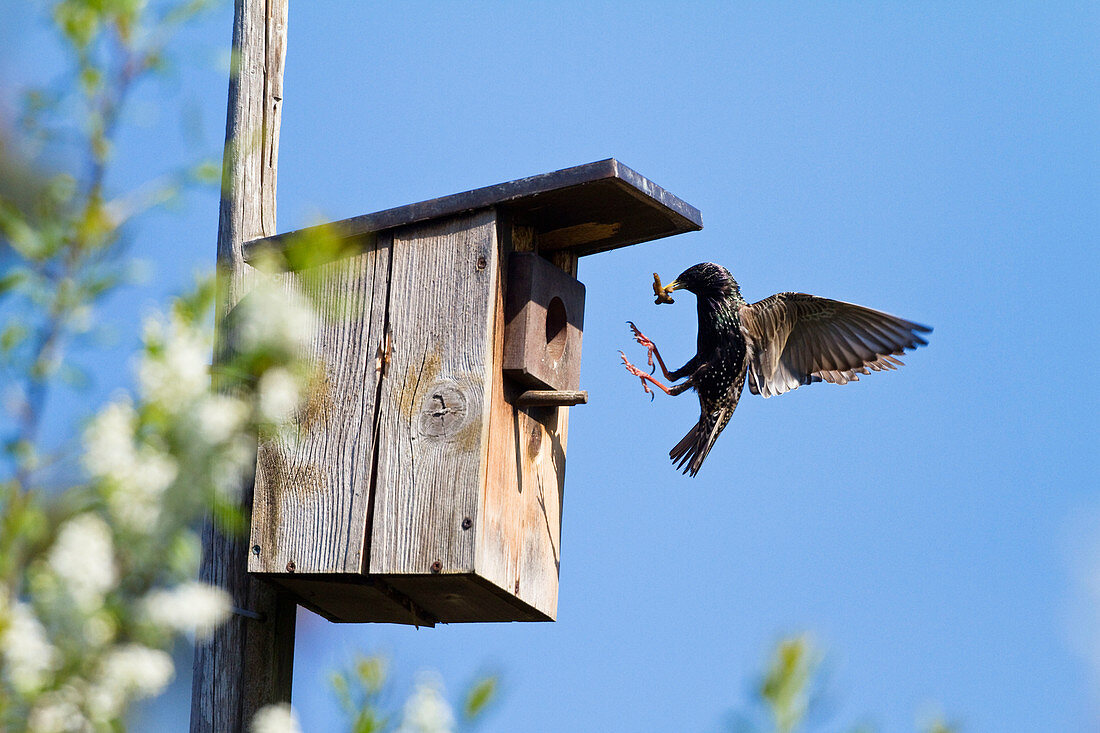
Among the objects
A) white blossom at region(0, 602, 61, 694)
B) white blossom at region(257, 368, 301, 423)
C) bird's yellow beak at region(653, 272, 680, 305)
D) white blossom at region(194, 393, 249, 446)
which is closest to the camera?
white blossom at region(0, 602, 61, 694)

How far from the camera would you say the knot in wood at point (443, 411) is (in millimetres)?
3395

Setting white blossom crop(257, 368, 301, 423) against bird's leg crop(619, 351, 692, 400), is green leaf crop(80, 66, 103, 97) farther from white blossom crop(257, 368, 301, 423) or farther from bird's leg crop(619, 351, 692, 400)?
bird's leg crop(619, 351, 692, 400)

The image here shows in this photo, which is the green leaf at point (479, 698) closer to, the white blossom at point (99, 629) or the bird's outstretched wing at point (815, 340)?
the white blossom at point (99, 629)

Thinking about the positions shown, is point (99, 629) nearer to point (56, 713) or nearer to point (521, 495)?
point (56, 713)

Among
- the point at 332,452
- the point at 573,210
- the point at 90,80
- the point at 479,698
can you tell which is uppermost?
the point at 573,210

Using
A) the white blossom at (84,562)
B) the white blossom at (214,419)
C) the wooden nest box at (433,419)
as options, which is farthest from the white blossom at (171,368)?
the wooden nest box at (433,419)

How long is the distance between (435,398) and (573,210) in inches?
26.0

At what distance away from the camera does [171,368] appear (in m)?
1.32

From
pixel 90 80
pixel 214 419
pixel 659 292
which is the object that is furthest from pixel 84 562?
pixel 659 292

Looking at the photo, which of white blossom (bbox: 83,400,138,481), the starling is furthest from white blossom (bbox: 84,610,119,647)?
the starling

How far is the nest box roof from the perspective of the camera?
11.5ft

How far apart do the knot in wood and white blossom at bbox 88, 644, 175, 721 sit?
6.96ft

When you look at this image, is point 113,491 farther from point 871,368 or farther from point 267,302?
point 871,368

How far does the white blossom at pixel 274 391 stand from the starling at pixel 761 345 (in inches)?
119
